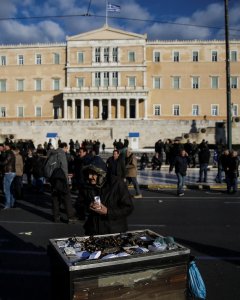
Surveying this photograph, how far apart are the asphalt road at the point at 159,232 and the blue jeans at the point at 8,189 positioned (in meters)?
0.35

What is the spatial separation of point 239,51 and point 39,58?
104 feet

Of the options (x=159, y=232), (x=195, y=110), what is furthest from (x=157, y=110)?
(x=159, y=232)

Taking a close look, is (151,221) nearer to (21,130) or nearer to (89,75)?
(21,130)

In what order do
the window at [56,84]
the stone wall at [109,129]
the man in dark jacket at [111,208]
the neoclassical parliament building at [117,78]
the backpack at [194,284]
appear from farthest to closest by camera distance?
the window at [56,84] → the neoclassical parliament building at [117,78] → the stone wall at [109,129] → the man in dark jacket at [111,208] → the backpack at [194,284]

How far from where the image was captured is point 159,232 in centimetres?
779

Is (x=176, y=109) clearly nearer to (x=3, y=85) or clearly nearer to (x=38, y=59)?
(x=38, y=59)

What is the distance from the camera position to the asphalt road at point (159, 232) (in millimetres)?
5055

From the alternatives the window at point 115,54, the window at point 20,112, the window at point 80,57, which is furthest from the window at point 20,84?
the window at point 115,54

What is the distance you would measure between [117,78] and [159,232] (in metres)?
51.1

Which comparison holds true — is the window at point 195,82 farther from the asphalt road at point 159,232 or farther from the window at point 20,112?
the asphalt road at point 159,232

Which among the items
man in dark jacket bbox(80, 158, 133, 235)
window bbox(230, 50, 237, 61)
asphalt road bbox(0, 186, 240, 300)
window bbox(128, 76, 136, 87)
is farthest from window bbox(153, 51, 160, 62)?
man in dark jacket bbox(80, 158, 133, 235)

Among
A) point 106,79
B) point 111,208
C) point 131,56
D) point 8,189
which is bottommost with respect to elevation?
point 8,189

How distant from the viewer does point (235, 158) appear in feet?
43.1

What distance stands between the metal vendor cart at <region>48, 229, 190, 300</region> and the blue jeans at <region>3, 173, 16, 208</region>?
7529 millimetres
